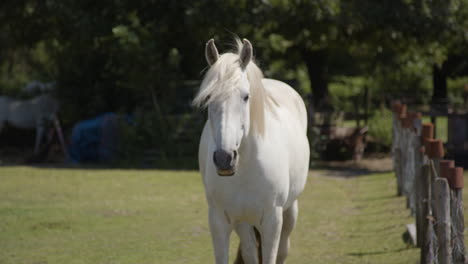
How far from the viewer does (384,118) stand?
49.3 feet

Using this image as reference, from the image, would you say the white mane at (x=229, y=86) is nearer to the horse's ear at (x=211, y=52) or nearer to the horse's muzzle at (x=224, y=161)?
the horse's ear at (x=211, y=52)

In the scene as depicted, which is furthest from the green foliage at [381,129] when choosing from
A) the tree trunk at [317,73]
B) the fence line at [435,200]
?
the fence line at [435,200]

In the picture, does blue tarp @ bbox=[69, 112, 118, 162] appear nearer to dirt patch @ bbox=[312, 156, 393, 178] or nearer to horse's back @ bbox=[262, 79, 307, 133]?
dirt patch @ bbox=[312, 156, 393, 178]

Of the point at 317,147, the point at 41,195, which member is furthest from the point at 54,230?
the point at 317,147

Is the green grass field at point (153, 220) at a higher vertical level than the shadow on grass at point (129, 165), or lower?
higher

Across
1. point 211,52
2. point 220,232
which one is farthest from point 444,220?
point 211,52

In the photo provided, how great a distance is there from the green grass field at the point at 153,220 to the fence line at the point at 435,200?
20.6 inches

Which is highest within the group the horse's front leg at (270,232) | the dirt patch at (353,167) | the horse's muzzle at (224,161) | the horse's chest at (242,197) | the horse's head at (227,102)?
the horse's head at (227,102)

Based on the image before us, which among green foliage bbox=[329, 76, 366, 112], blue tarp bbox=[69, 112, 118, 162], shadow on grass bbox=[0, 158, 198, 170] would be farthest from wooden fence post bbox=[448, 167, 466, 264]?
green foliage bbox=[329, 76, 366, 112]

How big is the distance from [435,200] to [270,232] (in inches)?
49.9

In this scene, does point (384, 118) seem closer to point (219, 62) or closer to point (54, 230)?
point (54, 230)

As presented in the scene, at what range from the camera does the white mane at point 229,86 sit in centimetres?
388

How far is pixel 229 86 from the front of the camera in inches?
153

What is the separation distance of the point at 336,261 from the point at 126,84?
8786mm
